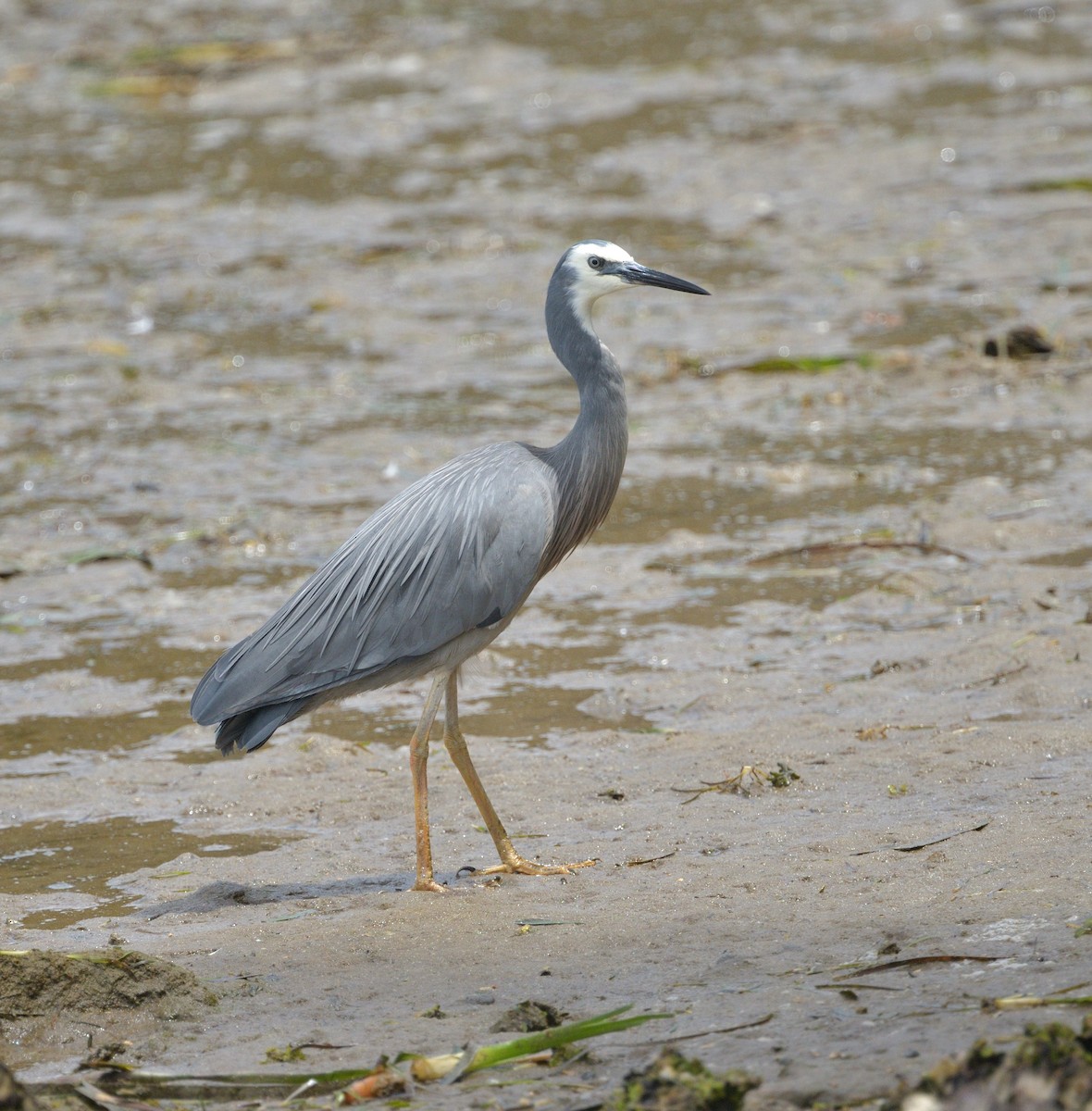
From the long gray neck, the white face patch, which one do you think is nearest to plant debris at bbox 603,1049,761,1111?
the long gray neck

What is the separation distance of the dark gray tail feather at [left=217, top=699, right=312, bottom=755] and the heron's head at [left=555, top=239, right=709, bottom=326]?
1.66 metres

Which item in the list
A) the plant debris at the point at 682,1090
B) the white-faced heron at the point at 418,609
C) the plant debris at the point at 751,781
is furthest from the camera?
the plant debris at the point at 751,781

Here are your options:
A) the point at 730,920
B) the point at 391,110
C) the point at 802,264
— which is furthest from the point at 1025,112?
the point at 730,920

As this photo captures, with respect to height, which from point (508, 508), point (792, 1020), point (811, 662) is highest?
point (508, 508)

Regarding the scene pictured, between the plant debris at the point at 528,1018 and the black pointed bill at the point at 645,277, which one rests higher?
the black pointed bill at the point at 645,277

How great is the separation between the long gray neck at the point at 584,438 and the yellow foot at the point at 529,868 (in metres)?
1.02

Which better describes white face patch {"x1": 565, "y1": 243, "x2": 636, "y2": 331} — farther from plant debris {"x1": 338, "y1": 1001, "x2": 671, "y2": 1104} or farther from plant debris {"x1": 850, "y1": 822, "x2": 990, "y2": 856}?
plant debris {"x1": 338, "y1": 1001, "x2": 671, "y2": 1104}

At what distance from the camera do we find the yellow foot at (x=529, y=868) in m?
5.06

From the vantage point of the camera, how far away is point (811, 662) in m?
6.60

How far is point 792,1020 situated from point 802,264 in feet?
27.5

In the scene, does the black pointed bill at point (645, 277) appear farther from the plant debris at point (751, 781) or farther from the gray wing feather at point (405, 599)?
the plant debris at point (751, 781)

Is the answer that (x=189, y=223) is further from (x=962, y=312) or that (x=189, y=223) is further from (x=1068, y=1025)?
(x=1068, y=1025)

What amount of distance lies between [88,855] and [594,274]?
260 cm

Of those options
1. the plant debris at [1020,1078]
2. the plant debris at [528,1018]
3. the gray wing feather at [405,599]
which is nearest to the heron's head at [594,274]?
the gray wing feather at [405,599]
